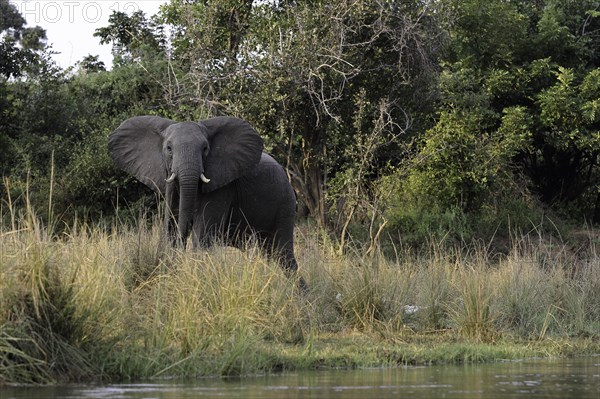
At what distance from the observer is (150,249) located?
1291cm

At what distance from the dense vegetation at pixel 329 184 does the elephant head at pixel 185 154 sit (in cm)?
75

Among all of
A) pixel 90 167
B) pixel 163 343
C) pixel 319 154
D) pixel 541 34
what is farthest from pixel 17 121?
pixel 163 343

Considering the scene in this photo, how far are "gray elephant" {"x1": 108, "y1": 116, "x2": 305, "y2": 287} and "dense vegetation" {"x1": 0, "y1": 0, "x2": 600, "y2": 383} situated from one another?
598 mm

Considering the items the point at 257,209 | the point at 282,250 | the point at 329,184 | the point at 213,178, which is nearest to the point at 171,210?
the point at 213,178

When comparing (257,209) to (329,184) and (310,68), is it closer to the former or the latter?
(310,68)

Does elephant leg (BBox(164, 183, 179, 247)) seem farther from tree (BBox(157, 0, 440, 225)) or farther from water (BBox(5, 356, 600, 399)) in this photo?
tree (BBox(157, 0, 440, 225))

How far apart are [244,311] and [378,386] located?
204cm

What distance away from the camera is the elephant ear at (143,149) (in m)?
15.1

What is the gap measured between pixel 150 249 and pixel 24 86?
15.8m

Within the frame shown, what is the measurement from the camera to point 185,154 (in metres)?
14.3

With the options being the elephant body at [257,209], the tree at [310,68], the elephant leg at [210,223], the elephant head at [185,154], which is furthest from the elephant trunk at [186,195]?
the tree at [310,68]

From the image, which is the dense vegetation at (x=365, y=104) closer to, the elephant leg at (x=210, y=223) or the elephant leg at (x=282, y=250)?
the elephant leg at (x=282, y=250)

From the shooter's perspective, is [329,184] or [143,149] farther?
[329,184]

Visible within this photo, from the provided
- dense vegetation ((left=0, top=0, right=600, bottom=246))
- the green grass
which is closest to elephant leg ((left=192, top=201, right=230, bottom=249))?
the green grass
